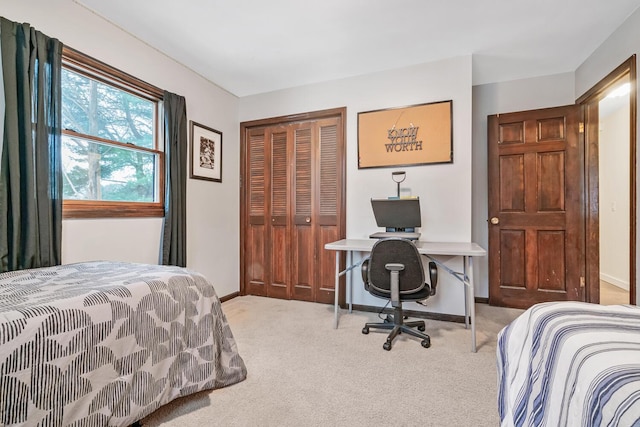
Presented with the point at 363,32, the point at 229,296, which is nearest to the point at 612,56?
the point at 363,32

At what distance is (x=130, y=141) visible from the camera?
2574 mm

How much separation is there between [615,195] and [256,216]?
4.94m

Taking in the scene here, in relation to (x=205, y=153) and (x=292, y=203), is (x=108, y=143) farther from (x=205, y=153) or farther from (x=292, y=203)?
(x=292, y=203)

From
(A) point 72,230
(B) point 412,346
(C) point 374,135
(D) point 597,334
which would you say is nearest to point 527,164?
(C) point 374,135

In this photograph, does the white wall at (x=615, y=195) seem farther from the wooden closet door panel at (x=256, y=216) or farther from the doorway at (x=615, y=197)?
the wooden closet door panel at (x=256, y=216)

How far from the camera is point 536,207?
3176mm

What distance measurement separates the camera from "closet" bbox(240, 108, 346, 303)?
3.42 metres

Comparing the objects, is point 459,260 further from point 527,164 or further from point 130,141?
point 130,141

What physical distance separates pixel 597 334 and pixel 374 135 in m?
2.64

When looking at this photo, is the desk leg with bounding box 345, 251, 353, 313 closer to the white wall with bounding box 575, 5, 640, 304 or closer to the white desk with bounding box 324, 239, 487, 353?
the white desk with bounding box 324, 239, 487, 353

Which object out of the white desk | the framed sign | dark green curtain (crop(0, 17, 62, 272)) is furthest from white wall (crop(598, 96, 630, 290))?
dark green curtain (crop(0, 17, 62, 272))

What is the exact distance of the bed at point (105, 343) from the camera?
104 cm

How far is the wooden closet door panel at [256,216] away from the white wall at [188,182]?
155mm

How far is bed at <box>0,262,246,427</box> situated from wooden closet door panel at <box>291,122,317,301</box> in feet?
5.71
